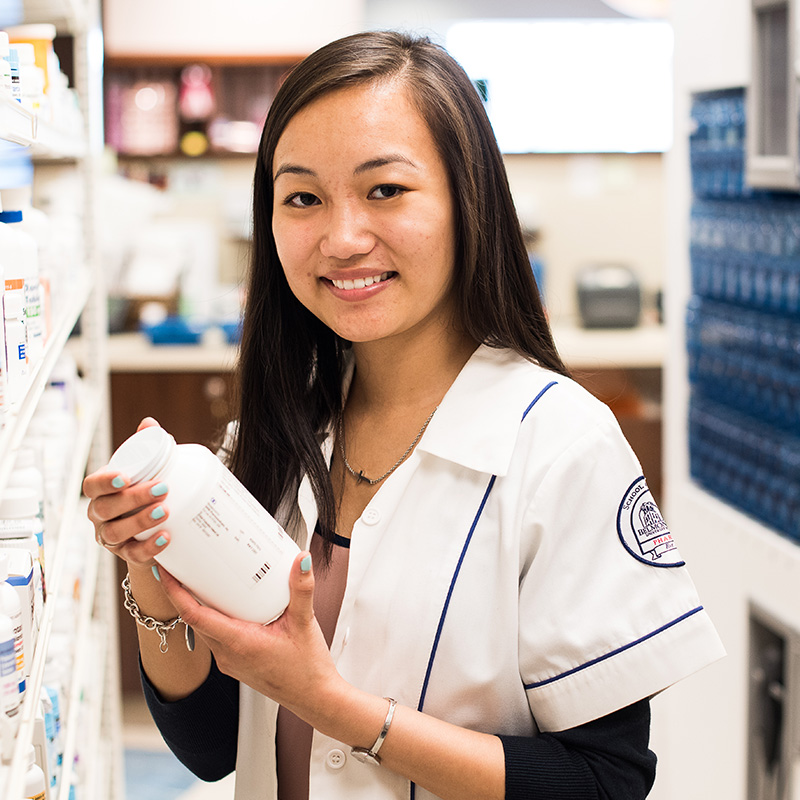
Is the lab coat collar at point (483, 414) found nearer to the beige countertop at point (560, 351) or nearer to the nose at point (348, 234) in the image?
the nose at point (348, 234)

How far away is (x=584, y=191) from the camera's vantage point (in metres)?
5.08

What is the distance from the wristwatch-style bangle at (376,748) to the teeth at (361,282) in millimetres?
488

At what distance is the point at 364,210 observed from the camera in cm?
119

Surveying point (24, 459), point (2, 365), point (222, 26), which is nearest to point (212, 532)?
point (2, 365)

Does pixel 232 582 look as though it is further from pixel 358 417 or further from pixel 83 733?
pixel 83 733

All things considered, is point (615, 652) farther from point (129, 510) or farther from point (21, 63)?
point (21, 63)

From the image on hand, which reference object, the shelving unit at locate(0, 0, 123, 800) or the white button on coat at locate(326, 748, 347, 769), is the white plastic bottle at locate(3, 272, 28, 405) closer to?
the shelving unit at locate(0, 0, 123, 800)

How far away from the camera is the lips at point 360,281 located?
3.99 feet

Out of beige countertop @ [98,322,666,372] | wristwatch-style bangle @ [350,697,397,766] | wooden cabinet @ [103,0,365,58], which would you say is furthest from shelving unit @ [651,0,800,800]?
wooden cabinet @ [103,0,365,58]

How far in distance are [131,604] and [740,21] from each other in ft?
6.66

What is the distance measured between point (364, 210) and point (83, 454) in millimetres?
1169

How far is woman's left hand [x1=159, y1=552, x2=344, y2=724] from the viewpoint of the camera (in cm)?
103

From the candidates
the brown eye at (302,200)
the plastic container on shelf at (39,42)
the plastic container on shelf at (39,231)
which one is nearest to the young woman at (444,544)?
the brown eye at (302,200)

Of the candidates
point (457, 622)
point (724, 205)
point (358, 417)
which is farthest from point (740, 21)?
point (457, 622)
